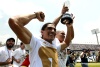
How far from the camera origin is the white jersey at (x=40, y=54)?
142 inches

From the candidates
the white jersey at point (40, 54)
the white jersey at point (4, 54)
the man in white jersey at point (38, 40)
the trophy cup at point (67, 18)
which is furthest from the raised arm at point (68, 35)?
the white jersey at point (4, 54)

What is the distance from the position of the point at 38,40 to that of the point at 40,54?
22 centimetres

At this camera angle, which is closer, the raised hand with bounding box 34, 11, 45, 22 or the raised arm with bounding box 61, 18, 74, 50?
the raised hand with bounding box 34, 11, 45, 22

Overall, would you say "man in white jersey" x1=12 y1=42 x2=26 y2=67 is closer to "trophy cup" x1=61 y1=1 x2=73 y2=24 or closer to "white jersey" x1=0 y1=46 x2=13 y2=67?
"white jersey" x1=0 y1=46 x2=13 y2=67

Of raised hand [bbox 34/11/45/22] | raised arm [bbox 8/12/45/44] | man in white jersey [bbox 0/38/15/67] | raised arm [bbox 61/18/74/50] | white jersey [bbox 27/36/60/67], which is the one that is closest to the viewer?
raised arm [bbox 8/12/45/44]

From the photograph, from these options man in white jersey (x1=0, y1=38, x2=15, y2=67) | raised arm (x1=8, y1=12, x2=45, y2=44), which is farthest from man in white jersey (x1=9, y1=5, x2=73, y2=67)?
man in white jersey (x1=0, y1=38, x2=15, y2=67)

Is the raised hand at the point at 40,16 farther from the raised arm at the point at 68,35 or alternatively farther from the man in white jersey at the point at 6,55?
the man in white jersey at the point at 6,55

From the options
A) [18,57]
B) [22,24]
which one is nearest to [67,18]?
[22,24]

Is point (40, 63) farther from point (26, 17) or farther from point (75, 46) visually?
point (75, 46)

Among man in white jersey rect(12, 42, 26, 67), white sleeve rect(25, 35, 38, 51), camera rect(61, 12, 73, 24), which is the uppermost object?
camera rect(61, 12, 73, 24)

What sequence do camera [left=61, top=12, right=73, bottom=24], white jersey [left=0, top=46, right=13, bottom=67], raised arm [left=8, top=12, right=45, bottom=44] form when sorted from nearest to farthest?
raised arm [left=8, top=12, right=45, bottom=44]
camera [left=61, top=12, right=73, bottom=24]
white jersey [left=0, top=46, right=13, bottom=67]

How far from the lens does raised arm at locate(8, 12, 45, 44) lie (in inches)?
131

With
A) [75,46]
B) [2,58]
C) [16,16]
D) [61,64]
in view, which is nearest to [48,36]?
[16,16]

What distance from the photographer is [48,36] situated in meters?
3.78
